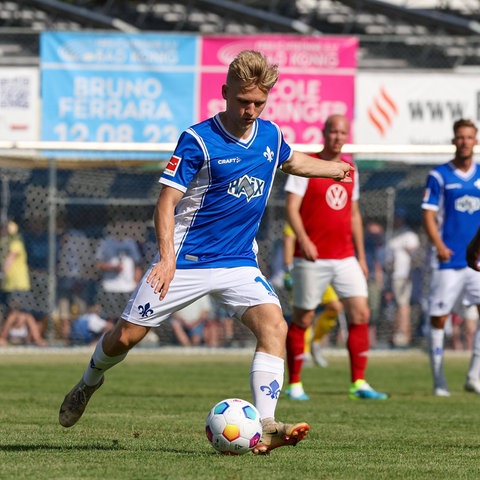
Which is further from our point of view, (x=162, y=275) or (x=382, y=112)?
(x=382, y=112)

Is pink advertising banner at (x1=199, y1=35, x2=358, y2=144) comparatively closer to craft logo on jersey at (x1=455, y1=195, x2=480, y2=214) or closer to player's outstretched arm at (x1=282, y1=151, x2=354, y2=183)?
craft logo on jersey at (x1=455, y1=195, x2=480, y2=214)

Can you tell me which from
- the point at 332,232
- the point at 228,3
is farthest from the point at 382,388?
the point at 228,3

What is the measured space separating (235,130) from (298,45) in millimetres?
12049

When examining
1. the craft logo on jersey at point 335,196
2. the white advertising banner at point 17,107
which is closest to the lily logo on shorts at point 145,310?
the craft logo on jersey at point 335,196

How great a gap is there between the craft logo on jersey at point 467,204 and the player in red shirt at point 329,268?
98 cm

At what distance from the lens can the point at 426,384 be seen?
12883 millimetres

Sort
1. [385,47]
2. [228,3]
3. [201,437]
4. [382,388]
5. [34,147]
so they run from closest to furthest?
[201,437], [382,388], [34,147], [385,47], [228,3]

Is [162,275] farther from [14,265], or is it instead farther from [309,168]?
[14,265]

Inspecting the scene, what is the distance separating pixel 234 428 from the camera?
6.08 meters

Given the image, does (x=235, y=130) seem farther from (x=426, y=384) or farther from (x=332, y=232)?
(x=426, y=384)

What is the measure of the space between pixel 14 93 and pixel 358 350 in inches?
349

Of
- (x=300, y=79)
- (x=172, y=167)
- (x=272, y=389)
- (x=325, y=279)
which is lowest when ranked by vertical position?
(x=325, y=279)

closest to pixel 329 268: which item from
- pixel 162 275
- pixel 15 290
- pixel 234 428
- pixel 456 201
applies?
pixel 456 201

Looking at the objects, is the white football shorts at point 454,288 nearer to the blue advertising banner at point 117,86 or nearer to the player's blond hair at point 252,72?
the player's blond hair at point 252,72
